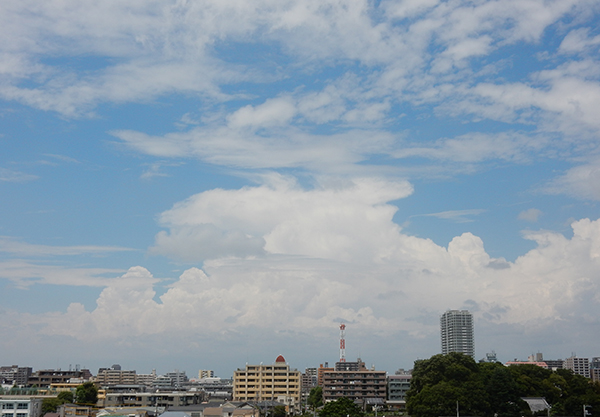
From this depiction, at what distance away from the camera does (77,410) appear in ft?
298

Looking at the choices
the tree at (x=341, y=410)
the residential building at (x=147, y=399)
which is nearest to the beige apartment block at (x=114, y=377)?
the residential building at (x=147, y=399)

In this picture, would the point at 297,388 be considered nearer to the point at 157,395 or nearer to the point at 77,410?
the point at 157,395

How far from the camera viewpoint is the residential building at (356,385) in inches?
4840

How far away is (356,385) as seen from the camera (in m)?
124

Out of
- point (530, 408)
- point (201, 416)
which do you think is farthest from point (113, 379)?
point (530, 408)

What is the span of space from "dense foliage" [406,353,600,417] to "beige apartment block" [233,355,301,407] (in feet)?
150

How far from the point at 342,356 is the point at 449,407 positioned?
9316 centimetres

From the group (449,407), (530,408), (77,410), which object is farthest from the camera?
(77,410)

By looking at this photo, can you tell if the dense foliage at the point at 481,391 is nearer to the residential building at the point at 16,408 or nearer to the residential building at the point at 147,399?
the residential building at the point at 147,399

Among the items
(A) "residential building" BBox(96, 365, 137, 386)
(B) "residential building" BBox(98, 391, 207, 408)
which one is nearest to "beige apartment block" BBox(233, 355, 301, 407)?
(B) "residential building" BBox(98, 391, 207, 408)

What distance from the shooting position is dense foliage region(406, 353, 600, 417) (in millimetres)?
69188

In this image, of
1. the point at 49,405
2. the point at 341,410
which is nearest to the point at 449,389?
the point at 341,410

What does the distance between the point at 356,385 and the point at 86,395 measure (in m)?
55.1

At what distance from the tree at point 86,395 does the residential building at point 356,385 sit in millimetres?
47165
